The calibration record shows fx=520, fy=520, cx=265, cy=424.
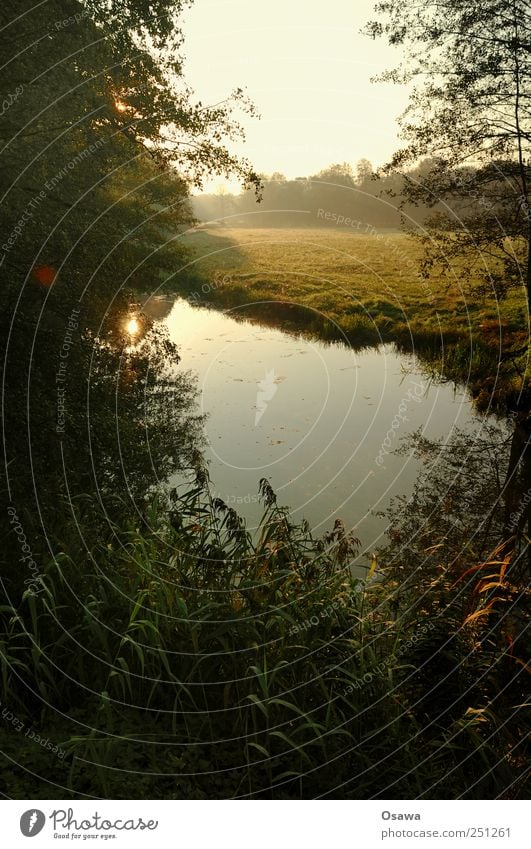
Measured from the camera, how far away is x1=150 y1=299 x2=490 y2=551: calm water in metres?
11.3

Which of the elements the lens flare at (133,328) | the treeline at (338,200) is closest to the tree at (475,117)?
the lens flare at (133,328)

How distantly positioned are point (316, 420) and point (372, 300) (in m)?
15.3

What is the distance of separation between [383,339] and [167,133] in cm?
1304

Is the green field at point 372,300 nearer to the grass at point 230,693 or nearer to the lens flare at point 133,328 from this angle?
the lens flare at point 133,328

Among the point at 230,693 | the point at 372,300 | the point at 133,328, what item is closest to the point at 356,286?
the point at 372,300

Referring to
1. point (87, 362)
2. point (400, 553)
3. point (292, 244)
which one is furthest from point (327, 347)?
point (292, 244)

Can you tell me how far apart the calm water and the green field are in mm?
1526

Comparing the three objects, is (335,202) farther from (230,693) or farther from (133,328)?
(230,693)

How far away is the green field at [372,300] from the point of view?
20.5 m

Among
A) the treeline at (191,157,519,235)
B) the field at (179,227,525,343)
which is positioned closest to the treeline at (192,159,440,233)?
the treeline at (191,157,519,235)

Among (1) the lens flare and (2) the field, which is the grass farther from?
(2) the field

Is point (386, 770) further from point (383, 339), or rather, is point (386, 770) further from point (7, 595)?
point (383, 339)

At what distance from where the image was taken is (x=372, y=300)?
94.0ft
